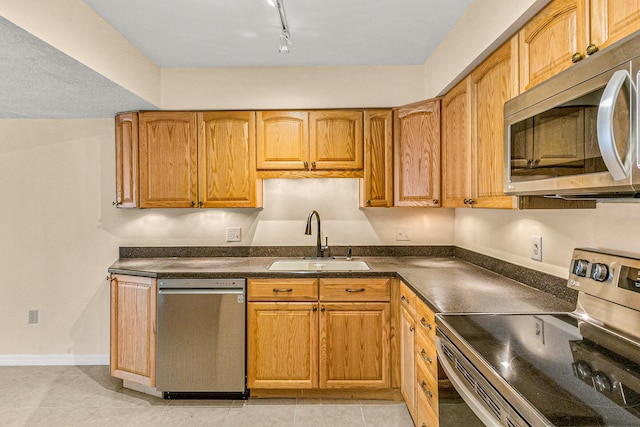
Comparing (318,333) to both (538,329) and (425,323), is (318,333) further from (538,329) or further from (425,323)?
(538,329)

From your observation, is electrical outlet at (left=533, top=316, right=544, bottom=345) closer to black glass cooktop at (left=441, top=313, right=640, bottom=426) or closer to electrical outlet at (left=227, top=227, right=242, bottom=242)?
black glass cooktop at (left=441, top=313, right=640, bottom=426)

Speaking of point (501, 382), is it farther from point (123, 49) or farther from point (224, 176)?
point (123, 49)

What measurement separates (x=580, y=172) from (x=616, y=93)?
0.25 metres

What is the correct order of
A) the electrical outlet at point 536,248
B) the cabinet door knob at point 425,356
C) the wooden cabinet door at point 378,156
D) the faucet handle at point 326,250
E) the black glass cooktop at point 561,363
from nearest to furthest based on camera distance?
1. the black glass cooktop at point 561,363
2. the cabinet door knob at point 425,356
3. the electrical outlet at point 536,248
4. the wooden cabinet door at point 378,156
5. the faucet handle at point 326,250

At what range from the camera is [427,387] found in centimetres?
173

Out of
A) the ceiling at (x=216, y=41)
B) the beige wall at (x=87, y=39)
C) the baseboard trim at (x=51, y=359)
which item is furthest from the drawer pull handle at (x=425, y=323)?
the baseboard trim at (x=51, y=359)

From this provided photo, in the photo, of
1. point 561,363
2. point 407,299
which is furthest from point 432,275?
point 561,363

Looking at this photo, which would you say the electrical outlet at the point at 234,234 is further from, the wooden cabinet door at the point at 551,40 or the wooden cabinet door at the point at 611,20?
the wooden cabinet door at the point at 611,20

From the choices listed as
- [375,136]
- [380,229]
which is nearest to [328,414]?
[380,229]

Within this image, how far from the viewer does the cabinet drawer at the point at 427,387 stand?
161 cm

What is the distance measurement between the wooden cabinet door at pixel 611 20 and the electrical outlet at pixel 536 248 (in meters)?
1.02

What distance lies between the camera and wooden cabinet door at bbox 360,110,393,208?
272cm

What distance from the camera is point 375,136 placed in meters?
2.73

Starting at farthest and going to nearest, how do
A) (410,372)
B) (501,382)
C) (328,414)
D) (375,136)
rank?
(375,136)
(328,414)
(410,372)
(501,382)
